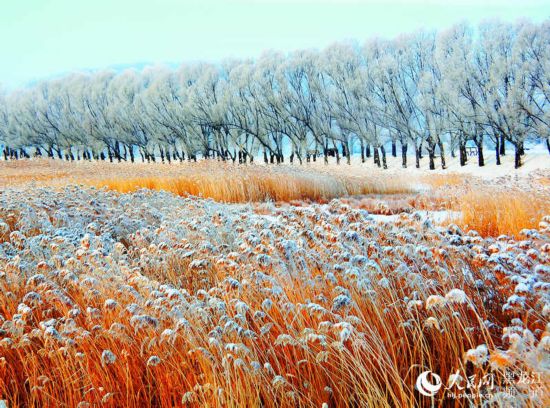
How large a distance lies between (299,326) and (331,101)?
126ft

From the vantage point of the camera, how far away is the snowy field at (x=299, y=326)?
7.36ft

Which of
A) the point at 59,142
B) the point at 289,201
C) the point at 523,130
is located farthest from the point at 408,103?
the point at 59,142

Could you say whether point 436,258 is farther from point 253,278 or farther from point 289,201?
point 289,201

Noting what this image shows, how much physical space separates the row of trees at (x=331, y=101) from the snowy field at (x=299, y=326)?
18.7m

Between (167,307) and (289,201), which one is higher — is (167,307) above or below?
above

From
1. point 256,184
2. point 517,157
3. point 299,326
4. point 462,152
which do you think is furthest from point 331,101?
point 299,326

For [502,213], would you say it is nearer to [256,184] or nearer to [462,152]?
[256,184]

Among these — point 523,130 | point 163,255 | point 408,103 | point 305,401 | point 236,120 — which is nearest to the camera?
point 305,401

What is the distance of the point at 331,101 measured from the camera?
130 ft

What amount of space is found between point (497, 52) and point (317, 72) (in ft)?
51.0

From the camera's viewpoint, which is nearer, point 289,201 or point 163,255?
point 163,255

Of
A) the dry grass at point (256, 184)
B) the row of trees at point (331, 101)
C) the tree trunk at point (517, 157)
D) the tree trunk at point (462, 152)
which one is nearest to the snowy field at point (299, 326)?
the dry grass at point (256, 184)

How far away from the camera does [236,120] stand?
4450cm

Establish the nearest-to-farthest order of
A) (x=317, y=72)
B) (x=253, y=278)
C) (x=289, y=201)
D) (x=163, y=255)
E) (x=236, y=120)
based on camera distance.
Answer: (x=253, y=278), (x=163, y=255), (x=289, y=201), (x=317, y=72), (x=236, y=120)
